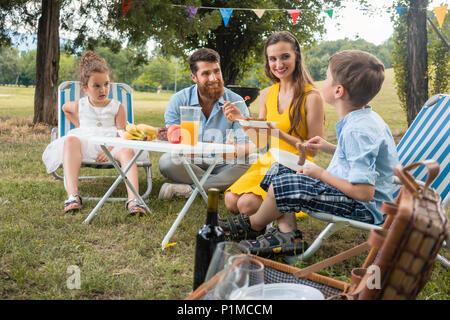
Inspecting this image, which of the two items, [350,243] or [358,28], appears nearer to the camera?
[350,243]

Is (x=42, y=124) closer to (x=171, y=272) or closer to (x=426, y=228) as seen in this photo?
(x=171, y=272)

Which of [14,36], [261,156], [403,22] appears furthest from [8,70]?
[261,156]

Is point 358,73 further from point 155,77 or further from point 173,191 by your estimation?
point 155,77

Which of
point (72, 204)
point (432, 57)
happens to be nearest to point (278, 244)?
point (72, 204)

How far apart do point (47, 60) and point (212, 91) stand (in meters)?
6.27

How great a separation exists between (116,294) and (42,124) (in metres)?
7.31

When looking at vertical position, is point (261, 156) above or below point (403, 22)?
below

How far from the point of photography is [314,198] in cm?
206

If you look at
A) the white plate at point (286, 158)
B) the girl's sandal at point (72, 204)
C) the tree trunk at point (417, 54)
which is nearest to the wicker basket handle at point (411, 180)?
the white plate at point (286, 158)

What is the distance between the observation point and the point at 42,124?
27.6ft

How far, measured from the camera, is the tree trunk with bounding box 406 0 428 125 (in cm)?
668

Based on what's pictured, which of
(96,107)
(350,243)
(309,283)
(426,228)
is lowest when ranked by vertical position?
(350,243)

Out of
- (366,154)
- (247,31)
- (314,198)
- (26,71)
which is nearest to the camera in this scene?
(366,154)

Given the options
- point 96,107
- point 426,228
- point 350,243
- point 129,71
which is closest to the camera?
point 426,228
